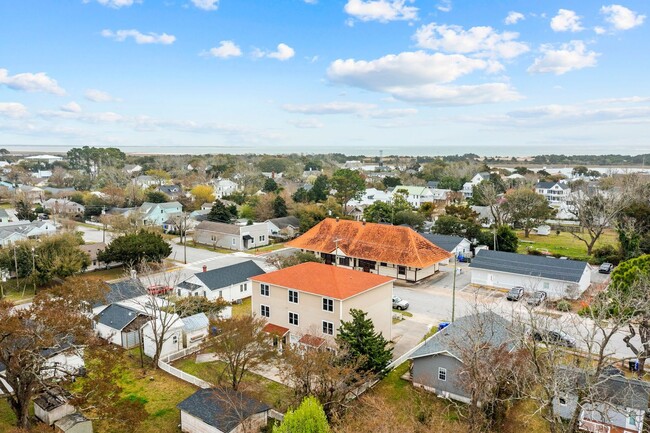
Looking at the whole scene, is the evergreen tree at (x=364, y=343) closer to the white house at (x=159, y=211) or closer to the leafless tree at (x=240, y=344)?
the leafless tree at (x=240, y=344)

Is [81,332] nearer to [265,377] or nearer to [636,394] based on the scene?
[265,377]

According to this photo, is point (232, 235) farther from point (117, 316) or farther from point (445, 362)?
point (445, 362)

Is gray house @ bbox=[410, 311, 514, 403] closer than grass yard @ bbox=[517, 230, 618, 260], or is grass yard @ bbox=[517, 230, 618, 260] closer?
gray house @ bbox=[410, 311, 514, 403]

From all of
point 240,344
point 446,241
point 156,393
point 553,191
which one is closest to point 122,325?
point 156,393

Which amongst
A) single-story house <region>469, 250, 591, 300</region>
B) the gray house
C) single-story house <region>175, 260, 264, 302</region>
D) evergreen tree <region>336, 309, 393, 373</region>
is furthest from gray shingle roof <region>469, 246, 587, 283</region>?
evergreen tree <region>336, 309, 393, 373</region>

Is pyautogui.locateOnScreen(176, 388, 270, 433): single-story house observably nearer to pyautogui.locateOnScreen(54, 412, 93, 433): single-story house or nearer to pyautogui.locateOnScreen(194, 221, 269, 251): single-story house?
pyautogui.locateOnScreen(54, 412, 93, 433): single-story house

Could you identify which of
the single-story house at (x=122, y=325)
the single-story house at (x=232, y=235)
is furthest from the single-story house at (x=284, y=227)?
the single-story house at (x=122, y=325)
